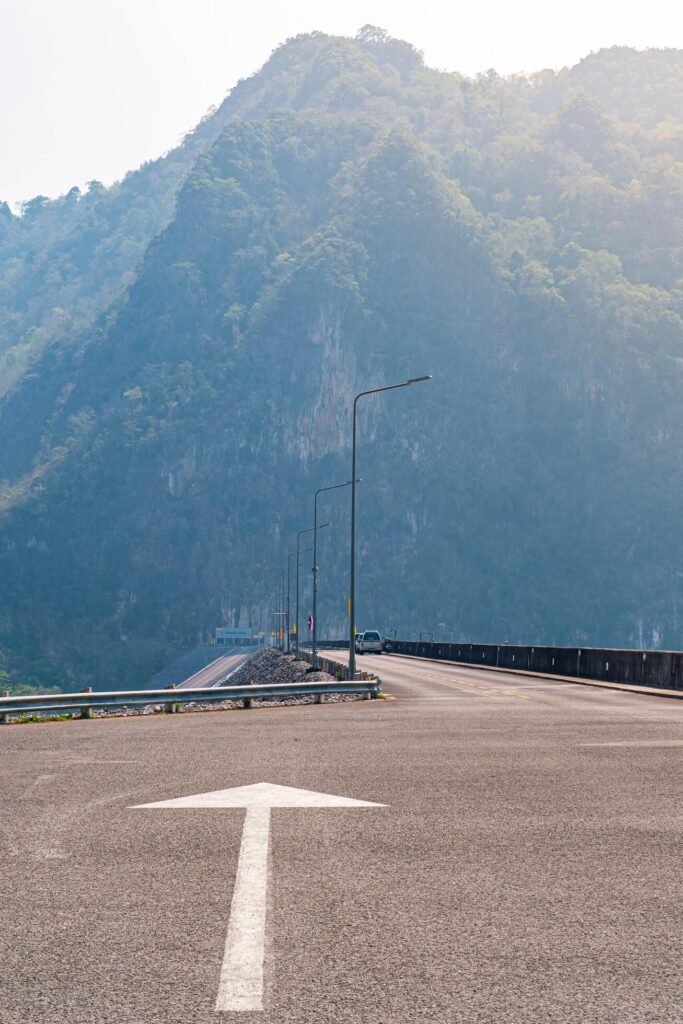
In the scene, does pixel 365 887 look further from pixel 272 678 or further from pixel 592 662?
pixel 272 678

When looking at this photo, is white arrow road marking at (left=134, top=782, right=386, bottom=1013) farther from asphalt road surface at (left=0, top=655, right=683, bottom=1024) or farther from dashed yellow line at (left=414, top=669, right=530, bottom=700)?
dashed yellow line at (left=414, top=669, right=530, bottom=700)

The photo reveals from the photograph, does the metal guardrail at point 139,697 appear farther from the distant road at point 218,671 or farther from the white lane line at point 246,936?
the distant road at point 218,671

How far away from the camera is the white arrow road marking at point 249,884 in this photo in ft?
18.2

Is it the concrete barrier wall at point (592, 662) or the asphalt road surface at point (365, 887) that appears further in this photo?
the concrete barrier wall at point (592, 662)

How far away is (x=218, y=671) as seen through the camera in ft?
469

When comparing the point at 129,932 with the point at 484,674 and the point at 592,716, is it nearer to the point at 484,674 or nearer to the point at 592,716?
the point at 592,716

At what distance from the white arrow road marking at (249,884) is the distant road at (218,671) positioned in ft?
347

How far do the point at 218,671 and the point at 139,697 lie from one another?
390ft

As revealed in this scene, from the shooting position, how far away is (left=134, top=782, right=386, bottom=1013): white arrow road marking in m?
5.56

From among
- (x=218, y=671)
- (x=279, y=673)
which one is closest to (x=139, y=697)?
(x=279, y=673)

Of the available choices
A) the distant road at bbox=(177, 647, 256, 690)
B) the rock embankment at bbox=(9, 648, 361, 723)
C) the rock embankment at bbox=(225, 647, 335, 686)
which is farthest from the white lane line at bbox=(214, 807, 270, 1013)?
the distant road at bbox=(177, 647, 256, 690)

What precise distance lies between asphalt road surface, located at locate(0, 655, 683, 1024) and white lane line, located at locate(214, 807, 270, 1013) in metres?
0.07

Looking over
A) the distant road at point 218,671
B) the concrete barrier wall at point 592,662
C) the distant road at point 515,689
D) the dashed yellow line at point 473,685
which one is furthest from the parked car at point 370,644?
the distant road at point 515,689

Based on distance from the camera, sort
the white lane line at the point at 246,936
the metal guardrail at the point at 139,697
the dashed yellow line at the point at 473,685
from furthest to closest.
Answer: the dashed yellow line at the point at 473,685 < the metal guardrail at the point at 139,697 < the white lane line at the point at 246,936
